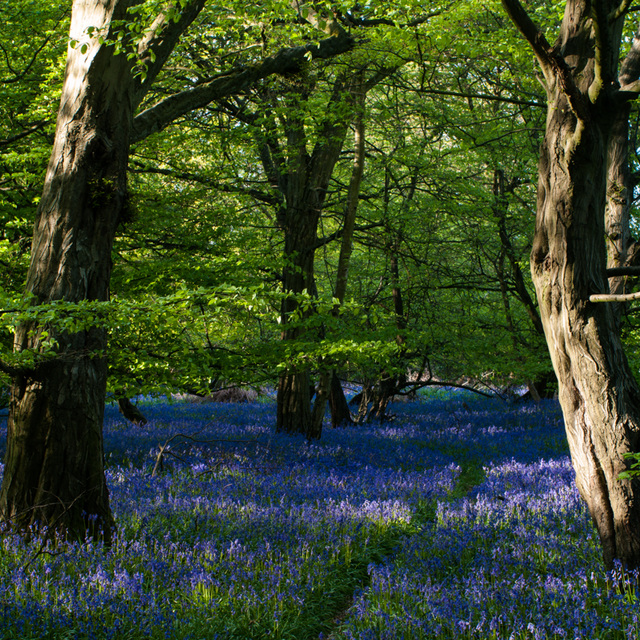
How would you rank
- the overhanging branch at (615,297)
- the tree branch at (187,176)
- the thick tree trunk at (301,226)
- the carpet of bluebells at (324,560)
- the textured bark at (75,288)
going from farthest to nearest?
the thick tree trunk at (301,226) → the tree branch at (187,176) → the textured bark at (75,288) → the carpet of bluebells at (324,560) → the overhanging branch at (615,297)

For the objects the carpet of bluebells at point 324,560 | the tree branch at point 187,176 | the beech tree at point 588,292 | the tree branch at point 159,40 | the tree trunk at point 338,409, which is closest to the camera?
the carpet of bluebells at point 324,560

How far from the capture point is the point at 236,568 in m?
4.36

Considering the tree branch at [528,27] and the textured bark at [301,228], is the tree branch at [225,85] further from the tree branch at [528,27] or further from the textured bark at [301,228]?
the tree branch at [528,27]

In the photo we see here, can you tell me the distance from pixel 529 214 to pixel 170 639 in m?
12.6

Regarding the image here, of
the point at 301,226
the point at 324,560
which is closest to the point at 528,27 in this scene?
the point at 324,560

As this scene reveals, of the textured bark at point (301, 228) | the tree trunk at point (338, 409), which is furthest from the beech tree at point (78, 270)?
the tree trunk at point (338, 409)

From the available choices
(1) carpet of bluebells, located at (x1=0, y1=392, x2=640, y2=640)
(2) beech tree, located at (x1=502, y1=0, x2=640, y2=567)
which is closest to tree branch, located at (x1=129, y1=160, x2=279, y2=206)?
(1) carpet of bluebells, located at (x1=0, y1=392, x2=640, y2=640)

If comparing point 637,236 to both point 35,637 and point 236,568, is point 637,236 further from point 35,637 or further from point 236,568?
point 35,637

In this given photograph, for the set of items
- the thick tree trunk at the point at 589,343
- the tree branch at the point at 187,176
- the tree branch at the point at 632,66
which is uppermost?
the tree branch at the point at 632,66

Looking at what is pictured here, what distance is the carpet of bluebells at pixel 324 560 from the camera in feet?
11.7

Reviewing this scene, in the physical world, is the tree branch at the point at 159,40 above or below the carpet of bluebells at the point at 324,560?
above

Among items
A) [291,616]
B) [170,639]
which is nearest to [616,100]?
[291,616]

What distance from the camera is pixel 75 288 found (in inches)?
191

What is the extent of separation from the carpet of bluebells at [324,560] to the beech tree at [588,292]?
26.6 inches
